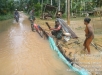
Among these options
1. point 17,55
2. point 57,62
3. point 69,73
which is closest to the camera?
point 69,73

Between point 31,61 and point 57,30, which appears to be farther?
point 57,30

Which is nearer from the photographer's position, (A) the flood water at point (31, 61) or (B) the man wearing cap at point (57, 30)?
(A) the flood water at point (31, 61)

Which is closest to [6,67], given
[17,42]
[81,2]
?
[17,42]

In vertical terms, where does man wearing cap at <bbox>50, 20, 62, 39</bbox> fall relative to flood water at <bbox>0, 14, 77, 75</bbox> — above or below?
above

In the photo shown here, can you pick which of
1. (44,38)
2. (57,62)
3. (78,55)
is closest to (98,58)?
(78,55)

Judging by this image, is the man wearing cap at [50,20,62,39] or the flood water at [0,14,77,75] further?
the man wearing cap at [50,20,62,39]

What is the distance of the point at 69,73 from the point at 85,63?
0.93m

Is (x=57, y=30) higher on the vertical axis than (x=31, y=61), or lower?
higher

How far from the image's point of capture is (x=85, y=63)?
22.3 feet

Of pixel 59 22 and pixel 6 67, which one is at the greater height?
pixel 59 22

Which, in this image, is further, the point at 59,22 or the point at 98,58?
the point at 59,22

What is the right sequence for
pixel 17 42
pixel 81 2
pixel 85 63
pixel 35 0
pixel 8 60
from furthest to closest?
pixel 35 0
pixel 81 2
pixel 17 42
pixel 8 60
pixel 85 63

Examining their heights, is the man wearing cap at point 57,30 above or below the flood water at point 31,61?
above

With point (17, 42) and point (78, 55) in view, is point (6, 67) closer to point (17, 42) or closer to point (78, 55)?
point (78, 55)
